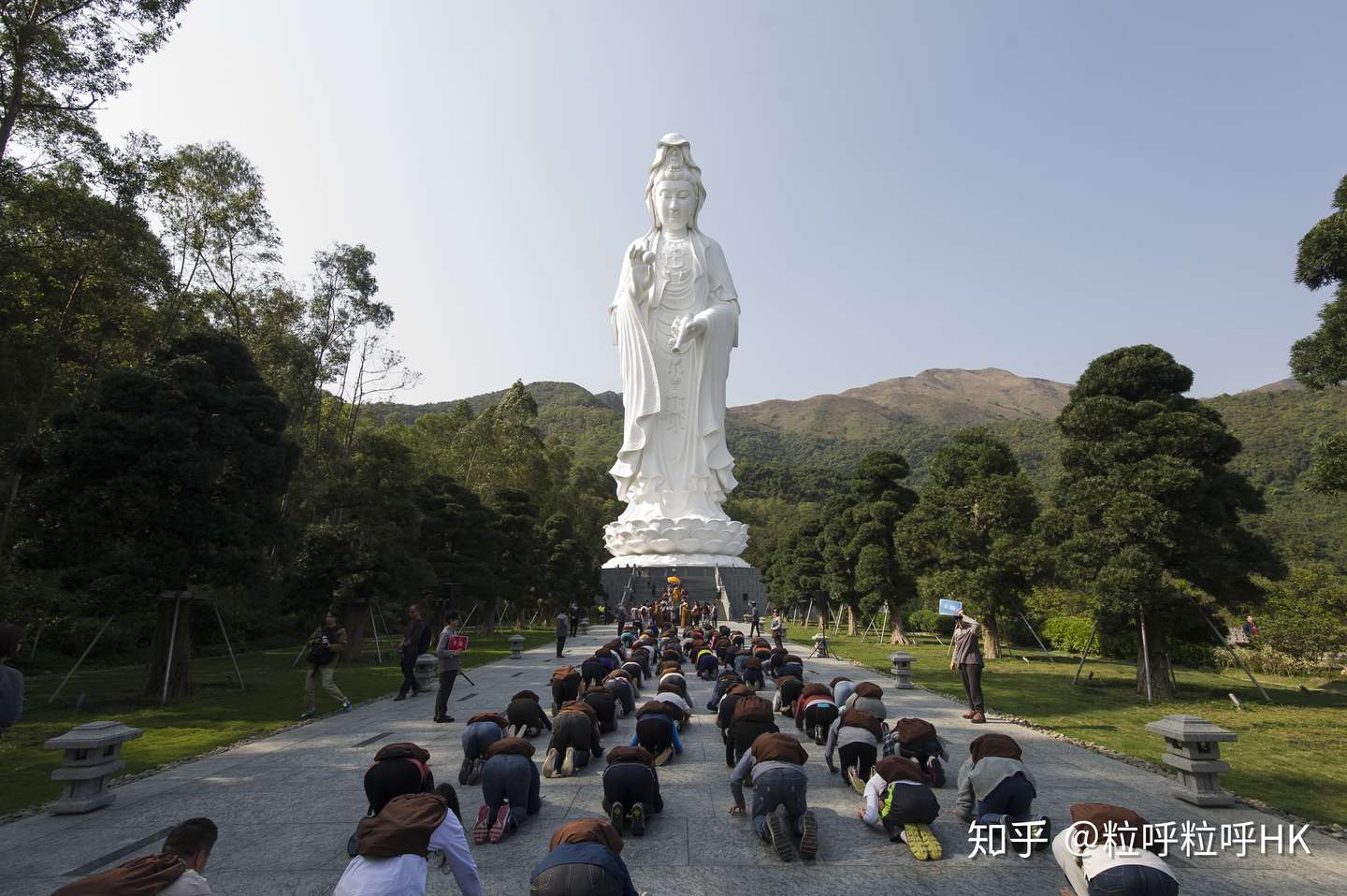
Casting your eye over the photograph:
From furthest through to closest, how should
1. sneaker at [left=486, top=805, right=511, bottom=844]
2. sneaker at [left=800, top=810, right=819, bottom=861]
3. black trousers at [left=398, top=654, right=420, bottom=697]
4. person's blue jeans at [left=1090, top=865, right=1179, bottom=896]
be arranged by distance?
black trousers at [left=398, top=654, right=420, bottom=697] < sneaker at [left=486, top=805, right=511, bottom=844] < sneaker at [left=800, top=810, right=819, bottom=861] < person's blue jeans at [left=1090, top=865, right=1179, bottom=896]

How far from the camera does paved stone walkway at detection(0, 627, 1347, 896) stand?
4590mm

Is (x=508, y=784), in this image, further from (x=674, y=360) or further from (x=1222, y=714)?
(x=674, y=360)

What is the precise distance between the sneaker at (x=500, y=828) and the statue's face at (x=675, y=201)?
91.2 ft

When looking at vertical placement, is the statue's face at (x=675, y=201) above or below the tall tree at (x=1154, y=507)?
above

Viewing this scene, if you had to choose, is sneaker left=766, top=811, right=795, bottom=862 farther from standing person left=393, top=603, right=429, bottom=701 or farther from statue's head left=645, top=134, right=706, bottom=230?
statue's head left=645, top=134, right=706, bottom=230

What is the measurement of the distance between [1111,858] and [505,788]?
3.78 meters

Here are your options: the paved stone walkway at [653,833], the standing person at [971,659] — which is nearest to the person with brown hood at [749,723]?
the paved stone walkway at [653,833]

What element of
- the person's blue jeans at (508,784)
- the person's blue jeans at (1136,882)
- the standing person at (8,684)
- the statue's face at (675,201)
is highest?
the statue's face at (675,201)

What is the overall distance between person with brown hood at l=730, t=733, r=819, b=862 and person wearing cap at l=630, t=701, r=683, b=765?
5.56 feet

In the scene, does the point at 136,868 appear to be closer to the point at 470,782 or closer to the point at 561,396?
the point at 470,782

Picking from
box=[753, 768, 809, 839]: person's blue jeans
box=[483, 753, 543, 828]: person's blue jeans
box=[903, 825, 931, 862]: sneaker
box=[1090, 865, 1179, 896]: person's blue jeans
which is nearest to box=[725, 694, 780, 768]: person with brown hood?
box=[753, 768, 809, 839]: person's blue jeans

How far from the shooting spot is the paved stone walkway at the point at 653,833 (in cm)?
459

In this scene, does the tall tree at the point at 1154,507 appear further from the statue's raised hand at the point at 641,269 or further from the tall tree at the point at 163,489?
the statue's raised hand at the point at 641,269

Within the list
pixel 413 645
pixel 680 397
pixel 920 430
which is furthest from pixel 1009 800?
pixel 920 430
